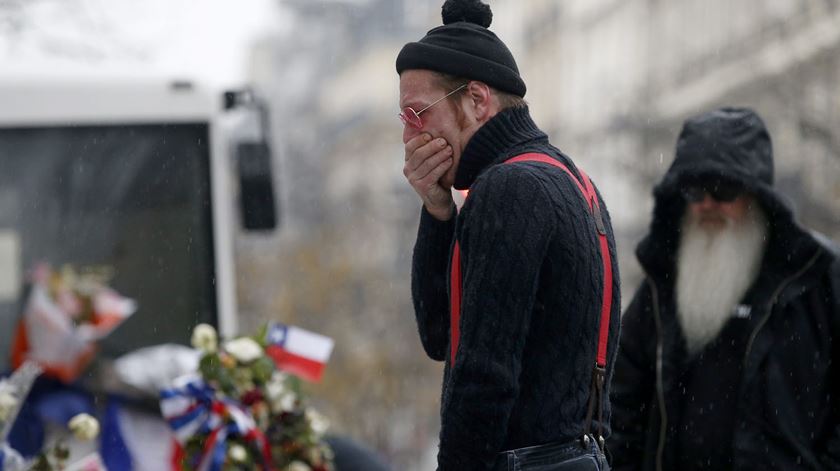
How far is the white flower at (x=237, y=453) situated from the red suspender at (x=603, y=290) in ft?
8.96

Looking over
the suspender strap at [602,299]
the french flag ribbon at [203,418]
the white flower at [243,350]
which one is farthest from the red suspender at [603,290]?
the white flower at [243,350]

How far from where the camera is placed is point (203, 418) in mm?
5703

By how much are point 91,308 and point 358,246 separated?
129ft

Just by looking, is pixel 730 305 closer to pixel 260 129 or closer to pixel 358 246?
pixel 260 129

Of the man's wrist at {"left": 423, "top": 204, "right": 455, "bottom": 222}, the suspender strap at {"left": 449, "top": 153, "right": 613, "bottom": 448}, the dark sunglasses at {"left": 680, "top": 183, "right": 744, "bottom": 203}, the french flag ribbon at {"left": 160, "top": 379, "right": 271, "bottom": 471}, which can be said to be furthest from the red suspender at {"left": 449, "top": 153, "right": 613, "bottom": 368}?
the french flag ribbon at {"left": 160, "top": 379, "right": 271, "bottom": 471}

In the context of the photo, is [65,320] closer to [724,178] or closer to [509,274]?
[724,178]

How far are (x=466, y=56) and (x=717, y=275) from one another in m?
1.92

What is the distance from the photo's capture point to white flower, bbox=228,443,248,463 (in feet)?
18.3

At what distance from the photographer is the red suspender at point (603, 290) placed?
3.02m

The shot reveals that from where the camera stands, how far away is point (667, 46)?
35875 mm

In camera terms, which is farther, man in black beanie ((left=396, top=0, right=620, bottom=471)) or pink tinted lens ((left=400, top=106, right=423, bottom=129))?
pink tinted lens ((left=400, top=106, right=423, bottom=129))

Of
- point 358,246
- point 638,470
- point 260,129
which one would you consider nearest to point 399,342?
point 358,246

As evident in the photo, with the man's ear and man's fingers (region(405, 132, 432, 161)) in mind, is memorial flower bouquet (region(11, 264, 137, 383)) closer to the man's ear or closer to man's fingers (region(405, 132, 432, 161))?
man's fingers (region(405, 132, 432, 161))

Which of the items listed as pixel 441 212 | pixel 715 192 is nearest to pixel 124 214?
pixel 715 192
